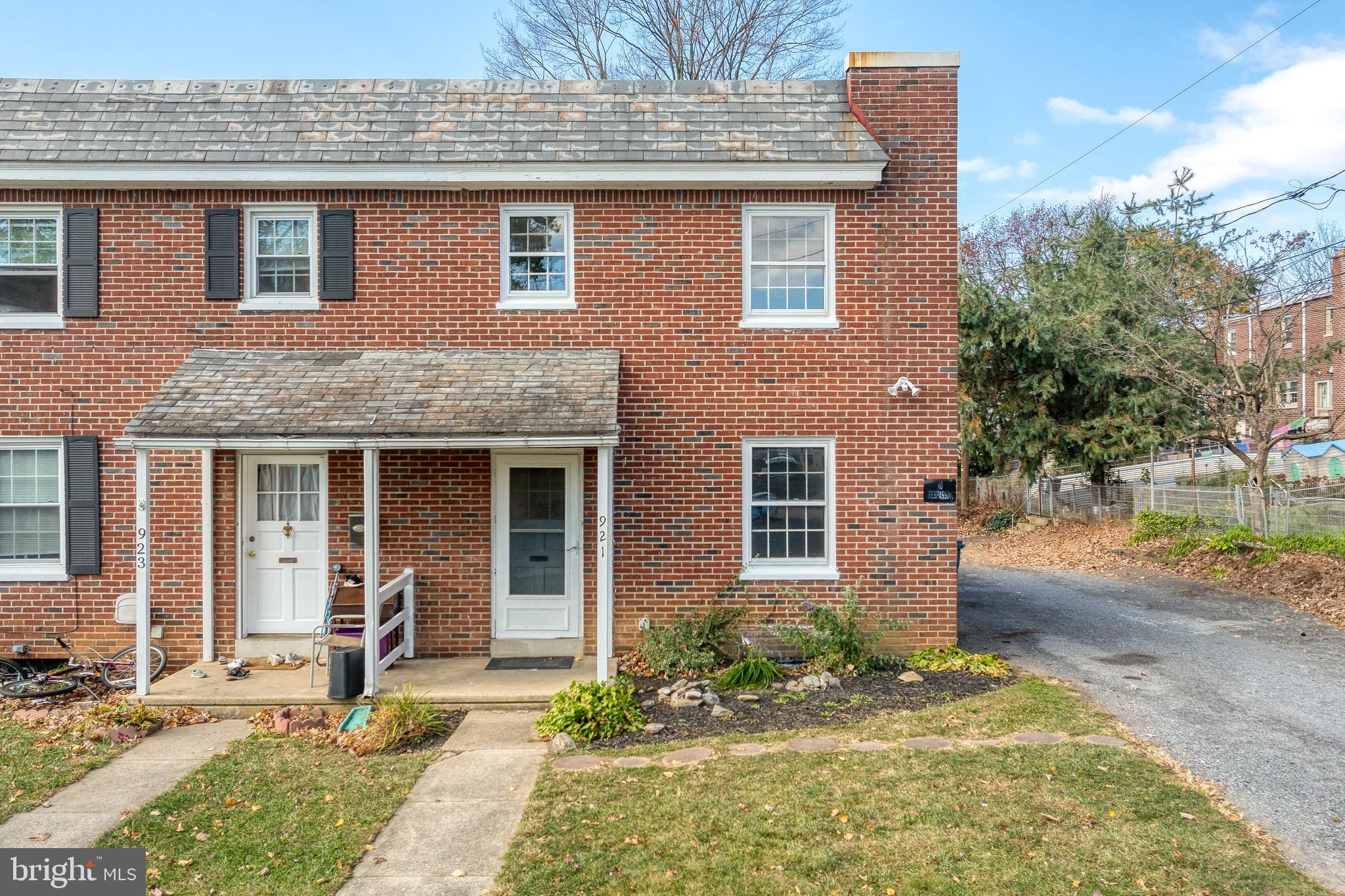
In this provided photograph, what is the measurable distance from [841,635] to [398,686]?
4.63m

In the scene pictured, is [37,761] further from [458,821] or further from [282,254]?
[282,254]

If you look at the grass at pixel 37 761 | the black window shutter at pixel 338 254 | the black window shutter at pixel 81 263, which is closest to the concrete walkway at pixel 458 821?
the grass at pixel 37 761

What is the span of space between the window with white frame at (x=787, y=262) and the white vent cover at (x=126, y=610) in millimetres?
7546

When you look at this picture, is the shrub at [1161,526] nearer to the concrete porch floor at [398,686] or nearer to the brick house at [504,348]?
the brick house at [504,348]

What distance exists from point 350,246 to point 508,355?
2.22m

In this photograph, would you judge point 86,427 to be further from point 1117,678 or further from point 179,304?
point 1117,678

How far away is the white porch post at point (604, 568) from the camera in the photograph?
781 cm

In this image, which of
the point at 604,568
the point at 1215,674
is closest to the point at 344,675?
the point at 604,568

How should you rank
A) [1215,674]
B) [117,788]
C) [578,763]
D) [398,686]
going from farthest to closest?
[1215,674] → [398,686] → [578,763] → [117,788]

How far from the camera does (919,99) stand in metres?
9.17

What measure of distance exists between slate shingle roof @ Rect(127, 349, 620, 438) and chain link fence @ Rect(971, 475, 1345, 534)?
13800 mm

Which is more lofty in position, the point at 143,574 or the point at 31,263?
the point at 31,263

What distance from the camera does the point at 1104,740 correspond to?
6.54 meters

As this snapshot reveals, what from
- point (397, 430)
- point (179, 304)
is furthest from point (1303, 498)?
point (179, 304)
